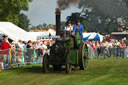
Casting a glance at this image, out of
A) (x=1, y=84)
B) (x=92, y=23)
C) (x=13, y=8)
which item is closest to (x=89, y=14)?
(x=92, y=23)

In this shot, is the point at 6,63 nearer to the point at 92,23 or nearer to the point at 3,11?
the point at 3,11

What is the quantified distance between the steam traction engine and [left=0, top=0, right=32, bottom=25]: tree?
25.1 meters

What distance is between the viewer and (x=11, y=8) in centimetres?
3706

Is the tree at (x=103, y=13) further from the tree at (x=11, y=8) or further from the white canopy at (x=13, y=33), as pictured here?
the white canopy at (x=13, y=33)

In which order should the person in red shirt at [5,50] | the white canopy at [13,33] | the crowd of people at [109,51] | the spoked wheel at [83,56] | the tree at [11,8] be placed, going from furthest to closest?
the tree at [11,8] < the crowd of people at [109,51] < the white canopy at [13,33] < the person in red shirt at [5,50] < the spoked wheel at [83,56]

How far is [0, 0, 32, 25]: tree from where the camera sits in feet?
118

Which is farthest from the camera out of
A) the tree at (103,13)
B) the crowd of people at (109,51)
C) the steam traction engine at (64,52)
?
the tree at (103,13)

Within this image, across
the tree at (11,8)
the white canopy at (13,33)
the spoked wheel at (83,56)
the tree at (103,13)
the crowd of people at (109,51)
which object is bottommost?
the spoked wheel at (83,56)

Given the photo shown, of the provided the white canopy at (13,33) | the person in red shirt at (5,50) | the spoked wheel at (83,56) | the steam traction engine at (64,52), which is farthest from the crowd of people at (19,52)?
the white canopy at (13,33)

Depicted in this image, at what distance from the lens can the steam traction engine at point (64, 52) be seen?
11219mm

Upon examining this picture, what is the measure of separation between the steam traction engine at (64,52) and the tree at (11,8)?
25.1 m

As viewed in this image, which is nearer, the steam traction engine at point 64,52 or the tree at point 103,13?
the steam traction engine at point 64,52

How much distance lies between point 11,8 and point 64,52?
88.7 ft

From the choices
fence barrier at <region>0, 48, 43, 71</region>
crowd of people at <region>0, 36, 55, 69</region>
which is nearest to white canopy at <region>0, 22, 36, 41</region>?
crowd of people at <region>0, 36, 55, 69</region>
